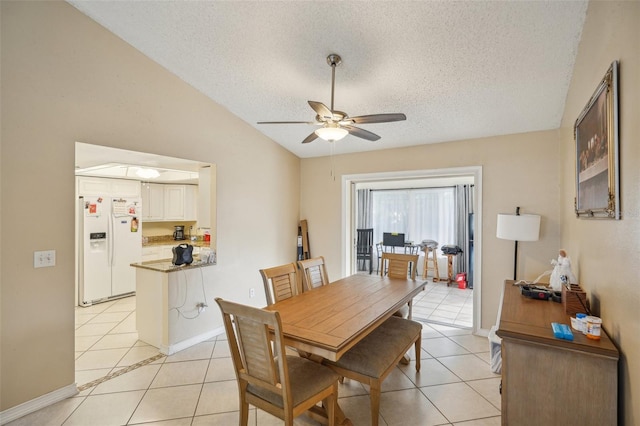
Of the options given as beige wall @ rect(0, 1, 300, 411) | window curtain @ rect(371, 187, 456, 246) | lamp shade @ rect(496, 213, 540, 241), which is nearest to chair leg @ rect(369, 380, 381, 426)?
lamp shade @ rect(496, 213, 540, 241)

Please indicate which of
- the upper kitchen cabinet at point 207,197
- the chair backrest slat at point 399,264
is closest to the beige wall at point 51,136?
the upper kitchen cabinet at point 207,197

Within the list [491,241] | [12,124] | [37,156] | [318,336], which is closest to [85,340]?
[37,156]

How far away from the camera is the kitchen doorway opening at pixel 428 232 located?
3.55 meters

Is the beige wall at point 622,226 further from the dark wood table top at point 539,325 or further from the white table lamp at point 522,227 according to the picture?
the white table lamp at point 522,227

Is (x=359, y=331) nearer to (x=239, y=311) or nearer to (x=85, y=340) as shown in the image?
(x=239, y=311)

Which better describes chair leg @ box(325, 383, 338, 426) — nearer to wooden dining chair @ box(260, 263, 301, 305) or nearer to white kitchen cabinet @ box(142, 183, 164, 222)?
wooden dining chair @ box(260, 263, 301, 305)

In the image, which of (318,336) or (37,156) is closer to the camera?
(318,336)

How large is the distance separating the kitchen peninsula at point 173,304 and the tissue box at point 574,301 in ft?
10.6

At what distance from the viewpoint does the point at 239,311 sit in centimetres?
153

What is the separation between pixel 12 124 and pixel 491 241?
4.45 m

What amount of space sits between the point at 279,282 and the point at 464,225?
5253 millimetres

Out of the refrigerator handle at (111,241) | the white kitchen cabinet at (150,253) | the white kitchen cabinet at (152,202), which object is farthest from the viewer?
the white kitchen cabinet at (152,202)

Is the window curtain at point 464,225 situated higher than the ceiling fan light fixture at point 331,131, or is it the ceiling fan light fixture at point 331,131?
the ceiling fan light fixture at point 331,131

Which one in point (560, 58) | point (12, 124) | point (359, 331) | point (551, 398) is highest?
point (560, 58)
